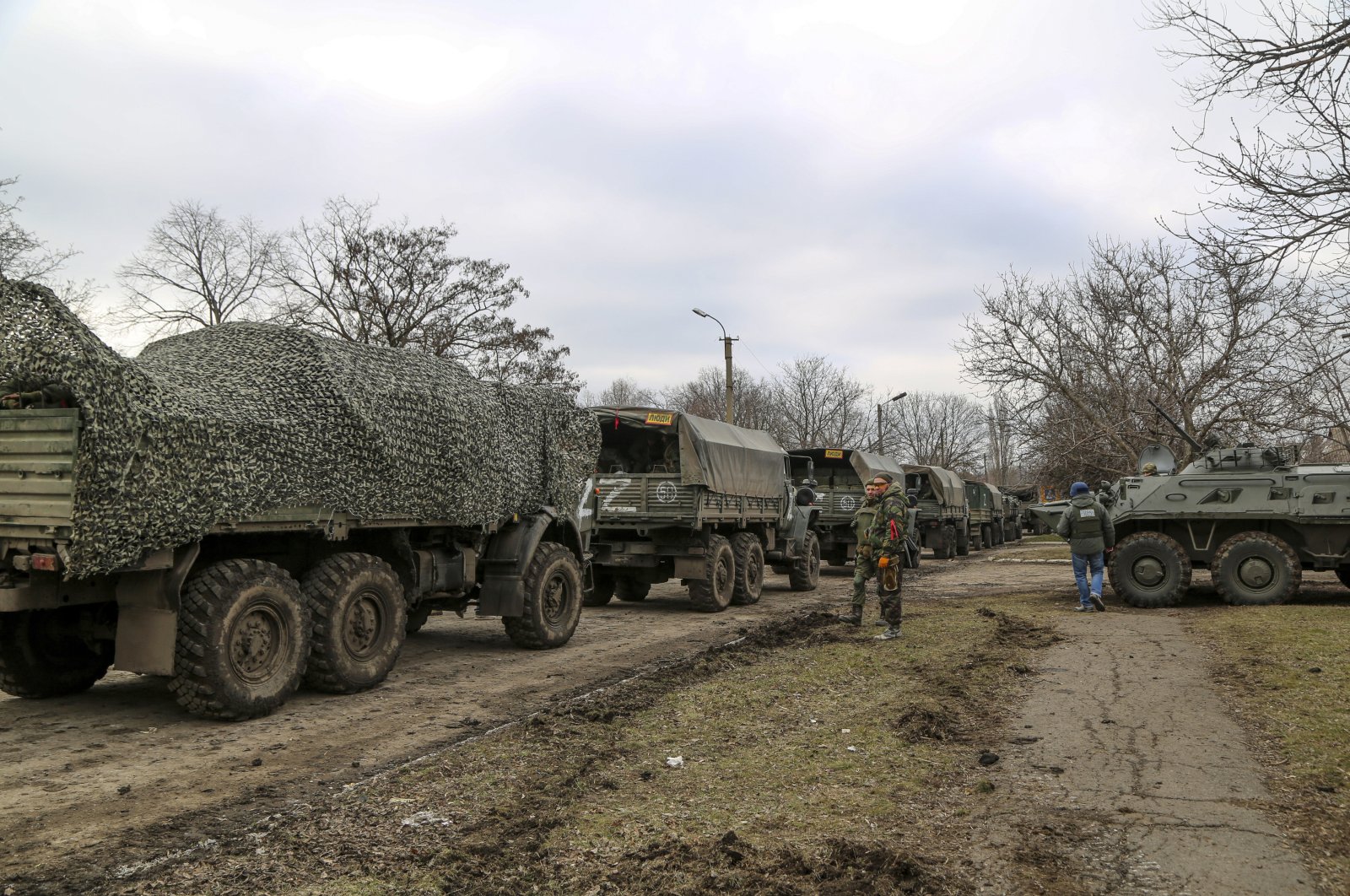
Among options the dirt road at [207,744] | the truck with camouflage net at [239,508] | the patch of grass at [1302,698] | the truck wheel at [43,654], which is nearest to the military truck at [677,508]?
the dirt road at [207,744]

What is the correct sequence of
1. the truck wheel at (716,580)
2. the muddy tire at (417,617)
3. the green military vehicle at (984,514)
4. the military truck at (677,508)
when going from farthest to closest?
the green military vehicle at (984,514)
the truck wheel at (716,580)
the military truck at (677,508)
the muddy tire at (417,617)

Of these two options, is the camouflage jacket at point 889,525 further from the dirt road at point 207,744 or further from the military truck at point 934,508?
the military truck at point 934,508

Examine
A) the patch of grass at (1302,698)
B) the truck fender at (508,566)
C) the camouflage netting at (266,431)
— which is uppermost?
the camouflage netting at (266,431)

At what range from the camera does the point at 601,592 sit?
15.5 meters

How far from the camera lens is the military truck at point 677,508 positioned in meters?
14.0

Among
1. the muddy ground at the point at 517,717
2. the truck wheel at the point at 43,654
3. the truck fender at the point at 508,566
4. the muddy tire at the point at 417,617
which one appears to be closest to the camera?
the muddy ground at the point at 517,717

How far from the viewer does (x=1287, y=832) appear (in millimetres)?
4559

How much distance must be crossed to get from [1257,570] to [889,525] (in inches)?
247

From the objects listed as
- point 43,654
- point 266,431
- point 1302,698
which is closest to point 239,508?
point 266,431

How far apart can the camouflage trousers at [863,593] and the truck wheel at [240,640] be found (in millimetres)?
6172

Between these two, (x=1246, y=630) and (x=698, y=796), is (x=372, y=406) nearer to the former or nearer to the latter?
(x=698, y=796)

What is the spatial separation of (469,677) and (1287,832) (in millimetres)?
6166

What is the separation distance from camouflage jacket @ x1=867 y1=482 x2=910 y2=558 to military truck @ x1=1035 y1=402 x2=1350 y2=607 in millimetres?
5077

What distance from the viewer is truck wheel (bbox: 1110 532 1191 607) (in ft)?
47.2
